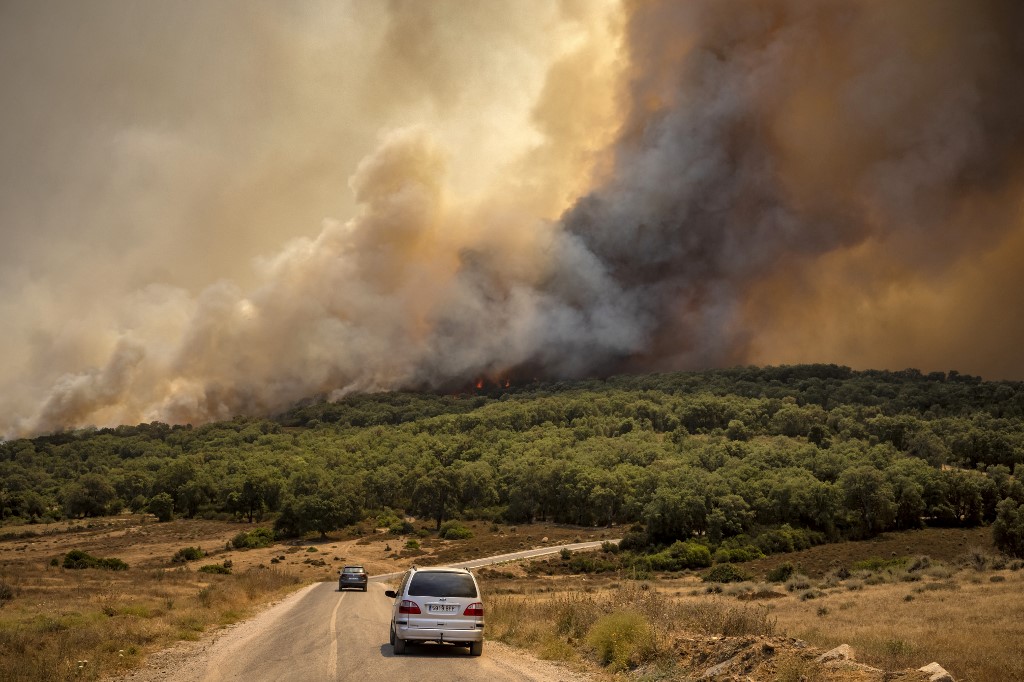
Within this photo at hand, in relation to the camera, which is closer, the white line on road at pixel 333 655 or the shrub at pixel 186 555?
the white line on road at pixel 333 655

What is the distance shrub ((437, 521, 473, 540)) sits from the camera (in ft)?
333

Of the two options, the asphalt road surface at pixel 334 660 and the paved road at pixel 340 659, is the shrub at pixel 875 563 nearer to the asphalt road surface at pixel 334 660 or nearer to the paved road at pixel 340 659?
the paved road at pixel 340 659

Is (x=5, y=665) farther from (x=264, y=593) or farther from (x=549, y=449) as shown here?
(x=549, y=449)

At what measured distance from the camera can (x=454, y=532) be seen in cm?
10262

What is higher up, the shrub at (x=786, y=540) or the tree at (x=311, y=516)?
the tree at (x=311, y=516)

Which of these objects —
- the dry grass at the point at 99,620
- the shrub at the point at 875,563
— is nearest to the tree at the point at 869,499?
the shrub at the point at 875,563

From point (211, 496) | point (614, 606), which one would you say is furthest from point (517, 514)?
point (614, 606)

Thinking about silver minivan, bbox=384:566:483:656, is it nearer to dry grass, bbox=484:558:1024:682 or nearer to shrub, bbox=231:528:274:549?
dry grass, bbox=484:558:1024:682

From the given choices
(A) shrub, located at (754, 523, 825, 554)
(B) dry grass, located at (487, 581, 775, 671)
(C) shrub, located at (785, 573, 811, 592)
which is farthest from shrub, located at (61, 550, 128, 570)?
(A) shrub, located at (754, 523, 825, 554)

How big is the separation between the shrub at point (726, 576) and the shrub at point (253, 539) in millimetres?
59697

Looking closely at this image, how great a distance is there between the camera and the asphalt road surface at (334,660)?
12.7 metres

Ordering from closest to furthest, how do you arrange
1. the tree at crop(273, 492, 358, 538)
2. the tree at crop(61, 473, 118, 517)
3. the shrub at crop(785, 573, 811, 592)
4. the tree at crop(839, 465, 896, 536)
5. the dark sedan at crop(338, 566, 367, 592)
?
the shrub at crop(785, 573, 811, 592), the dark sedan at crop(338, 566, 367, 592), the tree at crop(839, 465, 896, 536), the tree at crop(273, 492, 358, 538), the tree at crop(61, 473, 118, 517)

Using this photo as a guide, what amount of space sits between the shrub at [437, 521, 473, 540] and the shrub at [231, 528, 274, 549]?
79.4 ft

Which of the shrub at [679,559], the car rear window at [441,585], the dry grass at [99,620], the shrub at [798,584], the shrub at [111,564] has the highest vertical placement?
the car rear window at [441,585]
